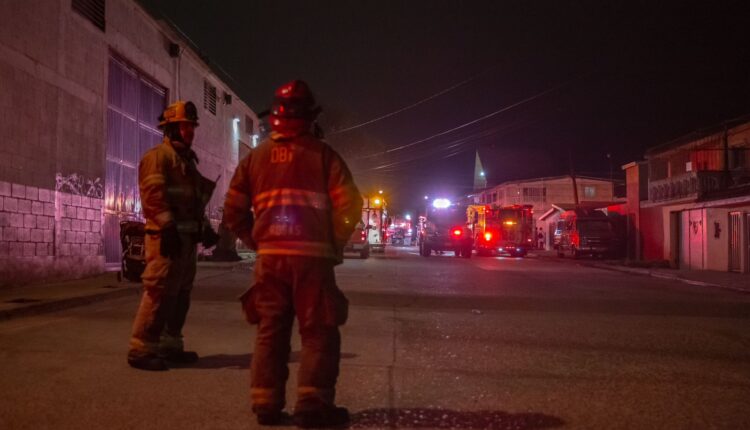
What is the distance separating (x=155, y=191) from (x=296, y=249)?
1890 millimetres

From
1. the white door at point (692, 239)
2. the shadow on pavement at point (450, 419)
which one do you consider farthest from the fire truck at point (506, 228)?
the shadow on pavement at point (450, 419)

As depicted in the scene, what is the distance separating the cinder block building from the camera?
11297mm

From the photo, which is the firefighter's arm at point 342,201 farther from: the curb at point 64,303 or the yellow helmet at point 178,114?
the curb at point 64,303

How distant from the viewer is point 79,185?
13648 mm

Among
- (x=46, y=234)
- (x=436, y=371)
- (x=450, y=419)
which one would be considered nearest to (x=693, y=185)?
(x=46, y=234)

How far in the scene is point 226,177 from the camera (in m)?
27.2

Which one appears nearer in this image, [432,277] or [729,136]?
[432,277]

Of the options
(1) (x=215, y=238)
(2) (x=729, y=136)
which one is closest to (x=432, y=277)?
(1) (x=215, y=238)

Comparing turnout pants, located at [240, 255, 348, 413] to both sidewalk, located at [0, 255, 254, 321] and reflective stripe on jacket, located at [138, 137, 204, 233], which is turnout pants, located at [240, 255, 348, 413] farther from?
sidewalk, located at [0, 255, 254, 321]

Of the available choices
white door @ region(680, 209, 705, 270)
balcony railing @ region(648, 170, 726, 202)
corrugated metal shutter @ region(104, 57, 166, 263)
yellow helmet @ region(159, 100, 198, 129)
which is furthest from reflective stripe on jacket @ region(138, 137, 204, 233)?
white door @ region(680, 209, 705, 270)

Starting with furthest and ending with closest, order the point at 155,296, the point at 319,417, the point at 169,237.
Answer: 1. the point at 155,296
2. the point at 169,237
3. the point at 319,417

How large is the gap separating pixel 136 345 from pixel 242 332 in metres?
2.15

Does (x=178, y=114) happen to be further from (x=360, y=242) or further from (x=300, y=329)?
(x=360, y=242)

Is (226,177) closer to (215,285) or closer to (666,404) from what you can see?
(215,285)
